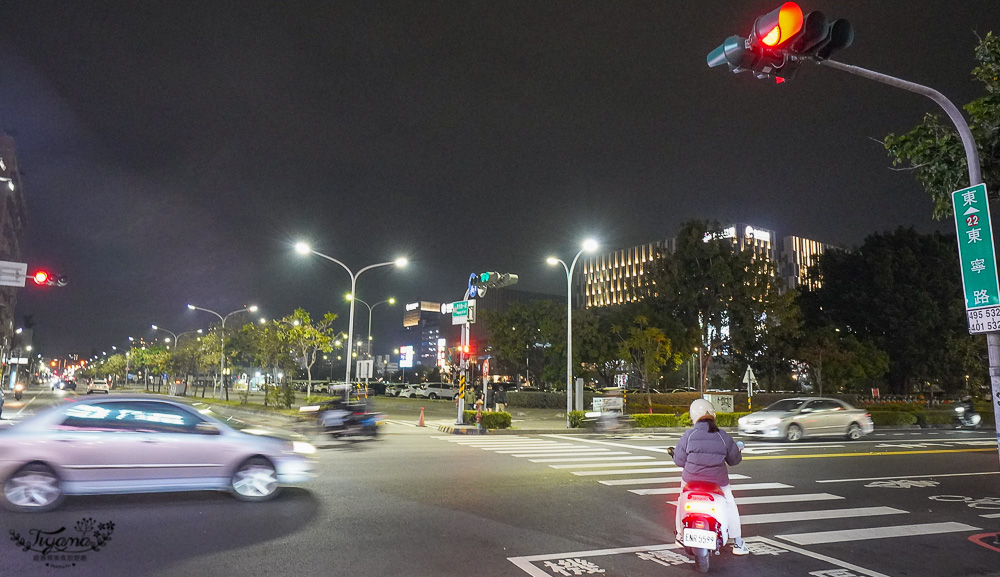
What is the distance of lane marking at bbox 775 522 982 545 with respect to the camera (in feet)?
25.4

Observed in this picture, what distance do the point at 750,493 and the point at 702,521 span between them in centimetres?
569

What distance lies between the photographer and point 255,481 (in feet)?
29.3

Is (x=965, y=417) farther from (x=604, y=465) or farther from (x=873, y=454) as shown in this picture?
(x=604, y=465)

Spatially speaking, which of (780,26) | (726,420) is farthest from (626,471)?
(726,420)

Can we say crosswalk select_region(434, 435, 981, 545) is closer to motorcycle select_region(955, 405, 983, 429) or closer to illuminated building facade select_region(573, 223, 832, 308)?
motorcycle select_region(955, 405, 983, 429)

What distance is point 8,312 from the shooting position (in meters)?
96.6

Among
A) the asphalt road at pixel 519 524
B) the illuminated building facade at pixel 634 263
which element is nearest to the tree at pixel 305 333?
the asphalt road at pixel 519 524

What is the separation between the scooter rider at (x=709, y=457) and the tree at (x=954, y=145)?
17.1ft

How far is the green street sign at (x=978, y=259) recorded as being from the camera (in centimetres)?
706

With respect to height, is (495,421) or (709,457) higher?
(709,457)

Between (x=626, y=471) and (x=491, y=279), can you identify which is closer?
(x=626, y=471)

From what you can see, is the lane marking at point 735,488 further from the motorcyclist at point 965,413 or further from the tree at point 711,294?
the tree at point 711,294

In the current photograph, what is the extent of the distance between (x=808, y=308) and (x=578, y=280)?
112 metres

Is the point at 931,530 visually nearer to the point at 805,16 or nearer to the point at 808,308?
the point at 805,16
